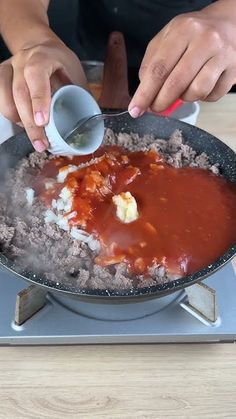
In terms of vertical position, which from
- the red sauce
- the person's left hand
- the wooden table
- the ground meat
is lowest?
the wooden table

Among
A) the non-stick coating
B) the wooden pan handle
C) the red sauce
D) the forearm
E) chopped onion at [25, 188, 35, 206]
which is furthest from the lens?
the wooden pan handle

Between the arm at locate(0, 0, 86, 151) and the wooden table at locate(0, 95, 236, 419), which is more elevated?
the arm at locate(0, 0, 86, 151)

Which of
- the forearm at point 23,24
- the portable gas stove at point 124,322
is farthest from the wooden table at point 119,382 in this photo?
the forearm at point 23,24

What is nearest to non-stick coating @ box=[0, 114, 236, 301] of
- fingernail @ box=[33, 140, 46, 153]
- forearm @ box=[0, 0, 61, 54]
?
fingernail @ box=[33, 140, 46, 153]

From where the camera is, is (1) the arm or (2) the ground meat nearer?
(2) the ground meat

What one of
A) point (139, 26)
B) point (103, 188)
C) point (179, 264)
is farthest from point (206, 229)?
point (139, 26)

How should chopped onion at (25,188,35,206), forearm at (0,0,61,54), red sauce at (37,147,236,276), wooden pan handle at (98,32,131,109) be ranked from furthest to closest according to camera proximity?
1. wooden pan handle at (98,32,131,109)
2. forearm at (0,0,61,54)
3. chopped onion at (25,188,35,206)
4. red sauce at (37,147,236,276)

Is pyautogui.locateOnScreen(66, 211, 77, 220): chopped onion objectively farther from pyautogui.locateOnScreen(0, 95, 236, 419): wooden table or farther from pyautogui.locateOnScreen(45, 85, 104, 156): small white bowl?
pyautogui.locateOnScreen(0, 95, 236, 419): wooden table

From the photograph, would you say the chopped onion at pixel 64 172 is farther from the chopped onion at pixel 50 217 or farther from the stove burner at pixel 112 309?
the stove burner at pixel 112 309

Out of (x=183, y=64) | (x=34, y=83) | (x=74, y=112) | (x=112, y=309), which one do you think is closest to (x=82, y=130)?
(x=74, y=112)

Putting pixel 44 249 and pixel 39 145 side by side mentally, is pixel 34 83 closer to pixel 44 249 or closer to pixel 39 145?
pixel 39 145
